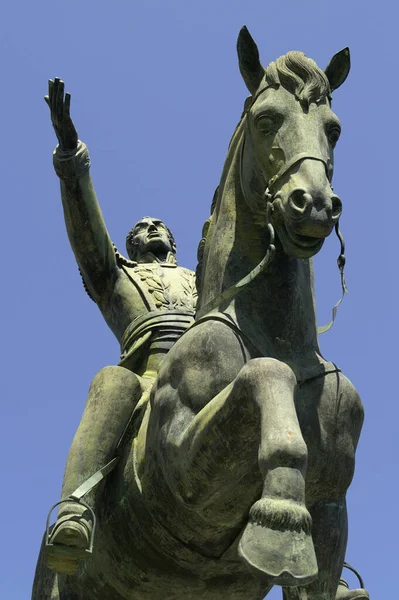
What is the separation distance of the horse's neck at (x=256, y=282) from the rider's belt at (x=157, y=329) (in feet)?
4.95

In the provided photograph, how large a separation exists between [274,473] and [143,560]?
2.19 metres

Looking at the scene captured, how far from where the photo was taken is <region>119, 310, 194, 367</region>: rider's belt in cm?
1052

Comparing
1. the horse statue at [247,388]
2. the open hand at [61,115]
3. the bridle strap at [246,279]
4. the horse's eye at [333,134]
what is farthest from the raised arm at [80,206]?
the horse's eye at [333,134]

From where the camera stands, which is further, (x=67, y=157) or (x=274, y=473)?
(x=67, y=157)

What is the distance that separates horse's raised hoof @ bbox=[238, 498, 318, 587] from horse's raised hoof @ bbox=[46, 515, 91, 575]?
1.87 m

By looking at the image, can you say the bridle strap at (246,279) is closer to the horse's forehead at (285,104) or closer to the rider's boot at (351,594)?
the horse's forehead at (285,104)

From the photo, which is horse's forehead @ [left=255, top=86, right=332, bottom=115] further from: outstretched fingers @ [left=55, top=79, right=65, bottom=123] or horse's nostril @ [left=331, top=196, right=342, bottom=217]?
outstretched fingers @ [left=55, top=79, right=65, bottom=123]

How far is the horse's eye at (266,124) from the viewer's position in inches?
336

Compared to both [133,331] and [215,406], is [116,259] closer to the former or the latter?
[133,331]

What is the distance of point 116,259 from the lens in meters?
11.1

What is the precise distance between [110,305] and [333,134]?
301 cm

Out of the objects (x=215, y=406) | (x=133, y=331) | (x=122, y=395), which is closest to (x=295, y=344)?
(x=215, y=406)

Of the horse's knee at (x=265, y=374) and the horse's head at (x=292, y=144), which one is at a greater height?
the horse's head at (x=292, y=144)

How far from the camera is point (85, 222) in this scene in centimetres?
1060
